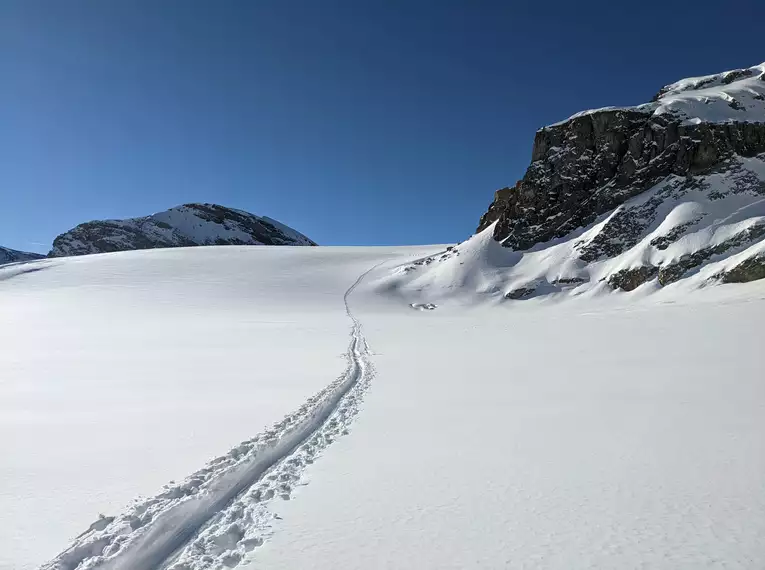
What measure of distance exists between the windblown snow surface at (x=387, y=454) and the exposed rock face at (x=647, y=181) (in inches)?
934

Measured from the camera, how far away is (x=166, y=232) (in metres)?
166

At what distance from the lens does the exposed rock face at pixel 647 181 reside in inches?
1623

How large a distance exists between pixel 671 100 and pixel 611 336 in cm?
4825

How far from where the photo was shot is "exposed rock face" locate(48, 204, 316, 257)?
Answer: 148250 mm

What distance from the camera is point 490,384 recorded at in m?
12.0

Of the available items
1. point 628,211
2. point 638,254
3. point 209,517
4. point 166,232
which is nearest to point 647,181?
point 628,211

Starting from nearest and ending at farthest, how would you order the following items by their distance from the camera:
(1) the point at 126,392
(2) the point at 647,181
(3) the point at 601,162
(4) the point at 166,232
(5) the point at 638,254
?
(1) the point at 126,392 → (5) the point at 638,254 → (2) the point at 647,181 → (3) the point at 601,162 → (4) the point at 166,232

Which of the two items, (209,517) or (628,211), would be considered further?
(628,211)

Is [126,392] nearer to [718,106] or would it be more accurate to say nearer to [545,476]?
[545,476]

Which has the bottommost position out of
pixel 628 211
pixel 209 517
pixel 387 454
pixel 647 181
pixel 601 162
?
pixel 387 454

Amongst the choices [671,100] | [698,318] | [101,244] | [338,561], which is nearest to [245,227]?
[101,244]

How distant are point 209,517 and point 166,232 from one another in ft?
584

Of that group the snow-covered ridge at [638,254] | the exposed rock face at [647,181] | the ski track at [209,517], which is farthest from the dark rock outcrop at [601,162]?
the ski track at [209,517]

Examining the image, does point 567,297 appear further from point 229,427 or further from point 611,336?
point 229,427
